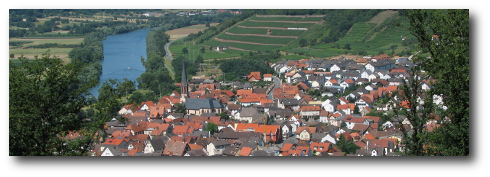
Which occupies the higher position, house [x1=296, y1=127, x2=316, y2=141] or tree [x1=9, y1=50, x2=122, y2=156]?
tree [x1=9, y1=50, x2=122, y2=156]

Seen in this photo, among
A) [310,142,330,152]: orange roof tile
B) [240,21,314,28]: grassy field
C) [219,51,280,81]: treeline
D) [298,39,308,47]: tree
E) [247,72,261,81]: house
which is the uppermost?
[240,21,314,28]: grassy field

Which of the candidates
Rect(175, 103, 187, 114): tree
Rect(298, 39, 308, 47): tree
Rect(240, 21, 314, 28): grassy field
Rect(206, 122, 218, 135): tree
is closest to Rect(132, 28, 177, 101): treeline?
Rect(175, 103, 187, 114): tree

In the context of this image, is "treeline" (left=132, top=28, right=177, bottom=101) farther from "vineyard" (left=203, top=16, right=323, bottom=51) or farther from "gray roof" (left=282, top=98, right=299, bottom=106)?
"vineyard" (left=203, top=16, right=323, bottom=51)

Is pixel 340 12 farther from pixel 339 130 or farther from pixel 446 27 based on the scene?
pixel 446 27

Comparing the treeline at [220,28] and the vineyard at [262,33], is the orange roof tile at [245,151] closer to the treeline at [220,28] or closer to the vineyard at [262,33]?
the vineyard at [262,33]

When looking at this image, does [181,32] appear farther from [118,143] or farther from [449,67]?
[449,67]

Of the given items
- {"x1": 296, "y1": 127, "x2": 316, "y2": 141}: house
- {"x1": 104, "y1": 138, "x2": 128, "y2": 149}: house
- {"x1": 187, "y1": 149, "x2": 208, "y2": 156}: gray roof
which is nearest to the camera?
{"x1": 187, "y1": 149, "x2": 208, "y2": 156}: gray roof

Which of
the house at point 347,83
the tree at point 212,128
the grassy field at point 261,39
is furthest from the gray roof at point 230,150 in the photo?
the grassy field at point 261,39
